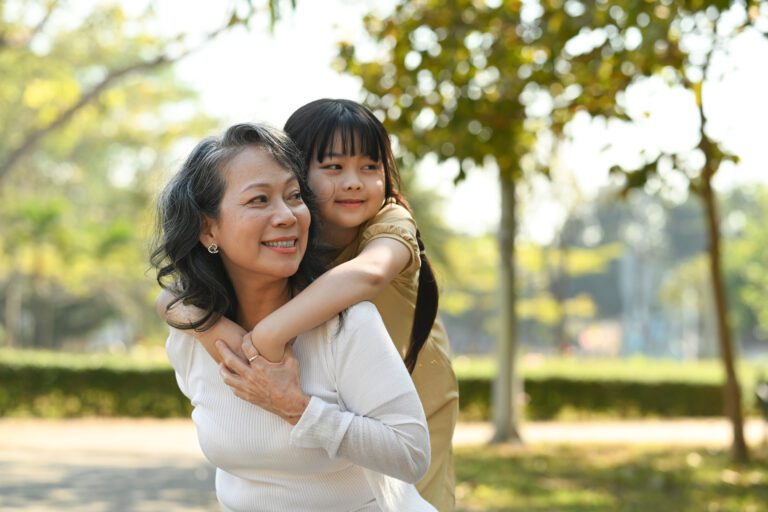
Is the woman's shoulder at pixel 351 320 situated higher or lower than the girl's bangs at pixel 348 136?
lower

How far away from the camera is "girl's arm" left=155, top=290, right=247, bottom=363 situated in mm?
2299

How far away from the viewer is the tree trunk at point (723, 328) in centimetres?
1089

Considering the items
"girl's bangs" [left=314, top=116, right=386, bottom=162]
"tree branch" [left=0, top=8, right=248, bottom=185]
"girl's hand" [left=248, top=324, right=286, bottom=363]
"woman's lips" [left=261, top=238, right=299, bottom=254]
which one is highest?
"tree branch" [left=0, top=8, right=248, bottom=185]

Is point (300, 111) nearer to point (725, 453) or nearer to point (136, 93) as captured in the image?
point (725, 453)

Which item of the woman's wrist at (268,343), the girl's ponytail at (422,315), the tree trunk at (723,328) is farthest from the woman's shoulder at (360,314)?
the tree trunk at (723,328)

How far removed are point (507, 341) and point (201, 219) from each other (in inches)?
470

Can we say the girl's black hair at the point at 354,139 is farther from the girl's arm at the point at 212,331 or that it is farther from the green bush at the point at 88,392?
the green bush at the point at 88,392

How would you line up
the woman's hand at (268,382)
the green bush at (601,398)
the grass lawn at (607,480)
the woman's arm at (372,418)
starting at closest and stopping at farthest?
the woman's arm at (372,418) < the woman's hand at (268,382) < the grass lawn at (607,480) < the green bush at (601,398)

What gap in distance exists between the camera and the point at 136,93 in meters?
31.5

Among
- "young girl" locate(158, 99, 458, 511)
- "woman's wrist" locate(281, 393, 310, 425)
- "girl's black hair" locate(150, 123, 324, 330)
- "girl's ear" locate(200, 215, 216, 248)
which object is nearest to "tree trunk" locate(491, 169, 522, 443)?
"young girl" locate(158, 99, 458, 511)

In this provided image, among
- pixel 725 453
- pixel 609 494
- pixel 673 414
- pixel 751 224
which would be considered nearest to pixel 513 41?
pixel 609 494

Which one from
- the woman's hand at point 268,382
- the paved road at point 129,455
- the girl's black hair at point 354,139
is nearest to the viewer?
the woman's hand at point 268,382

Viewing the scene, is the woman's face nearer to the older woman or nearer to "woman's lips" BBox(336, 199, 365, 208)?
the older woman

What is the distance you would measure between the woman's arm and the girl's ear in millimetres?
372
